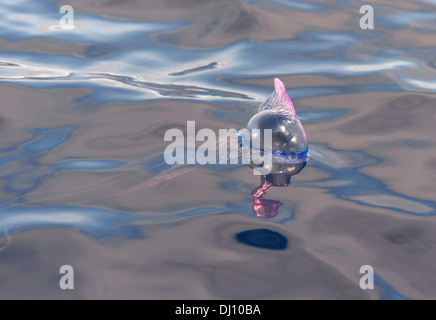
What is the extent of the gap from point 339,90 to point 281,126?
160 centimetres

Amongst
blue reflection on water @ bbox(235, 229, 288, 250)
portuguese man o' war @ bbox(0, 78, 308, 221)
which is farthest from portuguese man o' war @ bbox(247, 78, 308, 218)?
blue reflection on water @ bbox(235, 229, 288, 250)

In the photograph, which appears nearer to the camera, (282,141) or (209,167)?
(282,141)

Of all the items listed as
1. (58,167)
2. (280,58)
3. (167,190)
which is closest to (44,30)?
(280,58)

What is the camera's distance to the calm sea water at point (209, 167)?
8.91 ft

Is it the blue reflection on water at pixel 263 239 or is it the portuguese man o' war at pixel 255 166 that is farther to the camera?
the portuguese man o' war at pixel 255 166

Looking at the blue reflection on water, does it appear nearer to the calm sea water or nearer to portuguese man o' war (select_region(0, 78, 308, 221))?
the calm sea water

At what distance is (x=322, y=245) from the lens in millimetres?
2900

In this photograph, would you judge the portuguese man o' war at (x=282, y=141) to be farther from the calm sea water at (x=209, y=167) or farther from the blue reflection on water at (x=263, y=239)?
the blue reflection on water at (x=263, y=239)

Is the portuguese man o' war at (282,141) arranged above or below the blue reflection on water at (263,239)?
above

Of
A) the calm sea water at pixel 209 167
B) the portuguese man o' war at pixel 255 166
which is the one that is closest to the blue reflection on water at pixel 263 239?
the calm sea water at pixel 209 167

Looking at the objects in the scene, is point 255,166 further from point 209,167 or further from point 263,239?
point 263,239

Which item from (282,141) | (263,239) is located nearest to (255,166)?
(282,141)

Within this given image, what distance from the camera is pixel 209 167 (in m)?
3.59

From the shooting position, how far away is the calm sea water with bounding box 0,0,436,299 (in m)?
2.72
